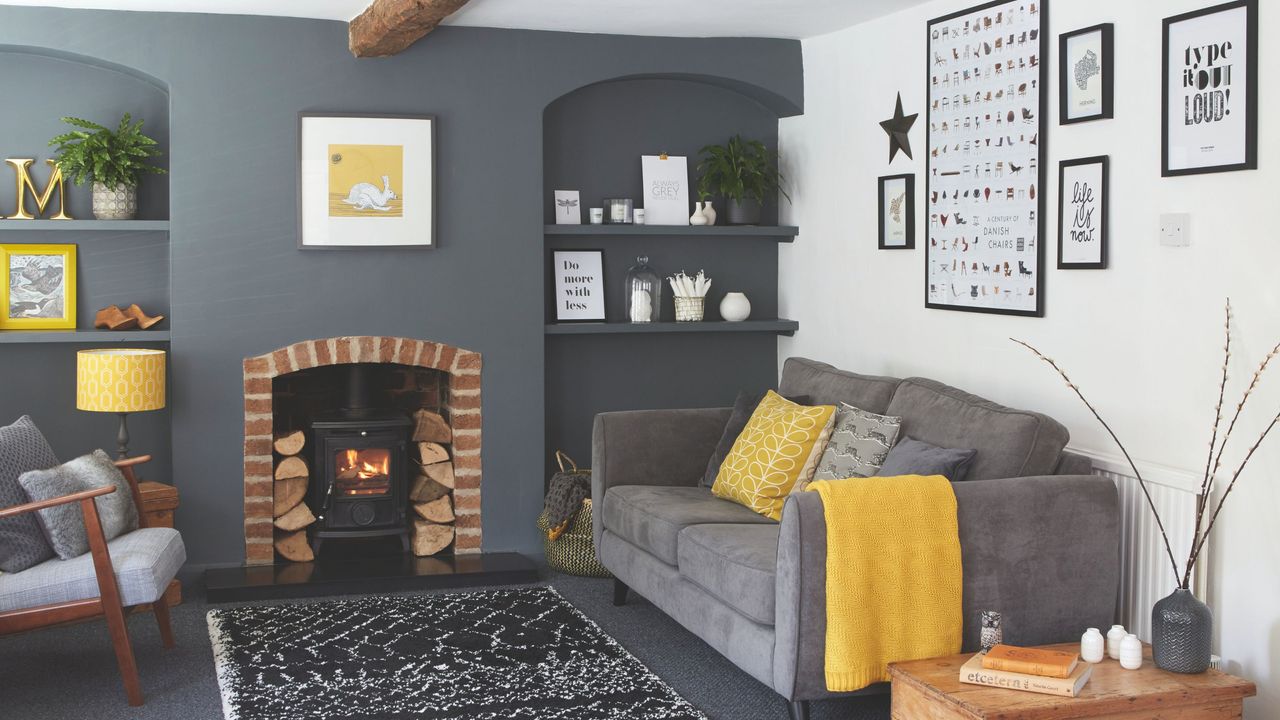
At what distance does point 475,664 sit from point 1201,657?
2.21 m

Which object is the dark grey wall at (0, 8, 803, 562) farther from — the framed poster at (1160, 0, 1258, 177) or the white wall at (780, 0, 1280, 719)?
the framed poster at (1160, 0, 1258, 177)

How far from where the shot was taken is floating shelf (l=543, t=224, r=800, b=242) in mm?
5761

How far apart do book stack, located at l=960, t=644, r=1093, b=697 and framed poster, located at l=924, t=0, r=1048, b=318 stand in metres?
1.45

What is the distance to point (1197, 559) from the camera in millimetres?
3562

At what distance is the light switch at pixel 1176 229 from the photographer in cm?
365

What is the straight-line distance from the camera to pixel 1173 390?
373 cm

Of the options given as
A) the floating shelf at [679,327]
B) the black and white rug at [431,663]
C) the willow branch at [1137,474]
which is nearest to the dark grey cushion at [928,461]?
the willow branch at [1137,474]

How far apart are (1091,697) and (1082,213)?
5.53ft

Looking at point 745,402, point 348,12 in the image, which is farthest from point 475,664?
point 348,12

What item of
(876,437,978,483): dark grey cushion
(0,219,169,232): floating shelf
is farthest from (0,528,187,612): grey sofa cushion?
(876,437,978,483): dark grey cushion

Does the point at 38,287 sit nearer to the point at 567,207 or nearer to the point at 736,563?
the point at 567,207

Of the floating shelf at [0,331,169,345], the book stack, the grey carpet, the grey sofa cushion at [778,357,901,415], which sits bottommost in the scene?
the grey carpet

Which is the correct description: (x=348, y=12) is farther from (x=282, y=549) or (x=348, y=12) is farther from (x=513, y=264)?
(x=282, y=549)

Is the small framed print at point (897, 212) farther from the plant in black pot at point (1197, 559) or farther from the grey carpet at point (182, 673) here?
the grey carpet at point (182, 673)
